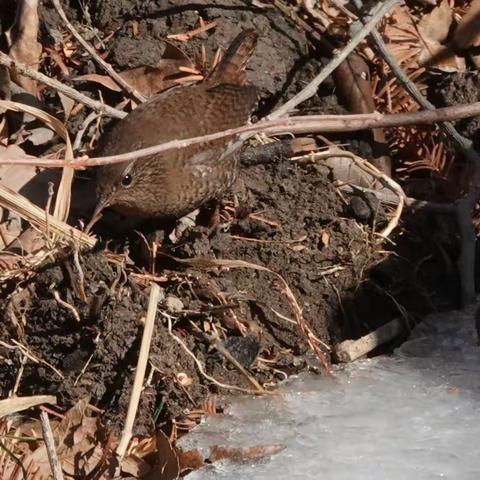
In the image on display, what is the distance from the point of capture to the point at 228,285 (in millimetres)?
3557

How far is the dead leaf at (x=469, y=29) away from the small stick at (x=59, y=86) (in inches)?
56.2

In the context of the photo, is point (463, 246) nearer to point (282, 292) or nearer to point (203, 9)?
point (282, 292)

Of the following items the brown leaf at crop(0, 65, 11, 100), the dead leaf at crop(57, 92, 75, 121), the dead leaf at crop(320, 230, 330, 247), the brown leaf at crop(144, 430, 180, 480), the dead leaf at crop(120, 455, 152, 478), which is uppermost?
the brown leaf at crop(0, 65, 11, 100)

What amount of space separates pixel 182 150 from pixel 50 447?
1313mm

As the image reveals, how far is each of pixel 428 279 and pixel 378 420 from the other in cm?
88

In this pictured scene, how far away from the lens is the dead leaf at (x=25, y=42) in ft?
12.9

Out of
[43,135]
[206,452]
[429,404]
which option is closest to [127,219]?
[43,135]

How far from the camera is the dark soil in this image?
11.0 feet

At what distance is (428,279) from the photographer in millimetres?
3789

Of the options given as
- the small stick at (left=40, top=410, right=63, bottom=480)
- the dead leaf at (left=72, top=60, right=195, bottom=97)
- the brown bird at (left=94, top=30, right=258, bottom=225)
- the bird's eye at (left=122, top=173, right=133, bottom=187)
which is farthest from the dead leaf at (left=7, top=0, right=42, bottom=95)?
the small stick at (left=40, top=410, right=63, bottom=480)

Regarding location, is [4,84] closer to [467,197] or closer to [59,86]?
[59,86]

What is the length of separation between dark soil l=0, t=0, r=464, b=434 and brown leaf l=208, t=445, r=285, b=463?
0.29m

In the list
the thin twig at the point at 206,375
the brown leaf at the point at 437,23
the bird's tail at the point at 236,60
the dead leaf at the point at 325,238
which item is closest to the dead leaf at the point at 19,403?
the thin twig at the point at 206,375

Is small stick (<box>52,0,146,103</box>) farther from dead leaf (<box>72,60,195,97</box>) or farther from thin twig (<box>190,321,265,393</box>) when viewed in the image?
thin twig (<box>190,321,265,393</box>)
